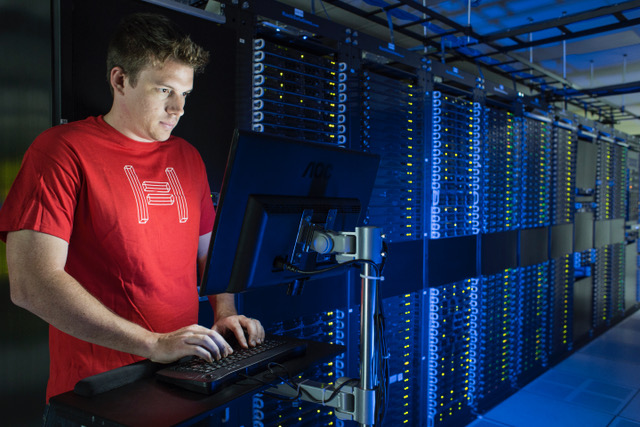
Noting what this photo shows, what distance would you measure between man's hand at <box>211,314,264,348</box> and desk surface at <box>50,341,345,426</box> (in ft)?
0.51

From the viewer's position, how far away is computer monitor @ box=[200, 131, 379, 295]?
0.77m

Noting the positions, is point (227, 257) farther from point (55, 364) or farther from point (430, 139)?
point (430, 139)

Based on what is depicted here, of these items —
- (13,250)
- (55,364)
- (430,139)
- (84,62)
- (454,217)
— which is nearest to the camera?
(13,250)

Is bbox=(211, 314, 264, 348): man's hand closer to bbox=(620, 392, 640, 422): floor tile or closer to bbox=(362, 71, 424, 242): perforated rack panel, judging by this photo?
bbox=(362, 71, 424, 242): perforated rack panel

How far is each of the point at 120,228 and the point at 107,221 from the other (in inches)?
1.3

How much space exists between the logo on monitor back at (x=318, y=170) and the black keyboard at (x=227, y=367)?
1.19ft

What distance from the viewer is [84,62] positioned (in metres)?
1.26

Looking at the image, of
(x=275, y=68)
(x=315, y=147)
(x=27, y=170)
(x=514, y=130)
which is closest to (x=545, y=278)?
(x=514, y=130)

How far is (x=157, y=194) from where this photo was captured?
1191 millimetres

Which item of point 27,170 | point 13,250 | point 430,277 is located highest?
point 27,170

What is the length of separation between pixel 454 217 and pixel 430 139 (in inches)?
20.1

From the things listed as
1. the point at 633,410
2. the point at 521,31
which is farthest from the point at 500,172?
the point at 633,410

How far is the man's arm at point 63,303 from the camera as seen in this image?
89cm

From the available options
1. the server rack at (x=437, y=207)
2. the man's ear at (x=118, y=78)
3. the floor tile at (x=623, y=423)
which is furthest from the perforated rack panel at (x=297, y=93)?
the floor tile at (x=623, y=423)
